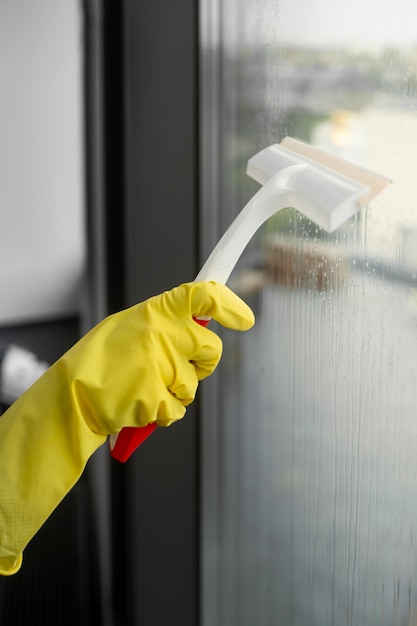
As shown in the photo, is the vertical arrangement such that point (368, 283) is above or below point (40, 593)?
above

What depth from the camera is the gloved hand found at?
22.6 inches

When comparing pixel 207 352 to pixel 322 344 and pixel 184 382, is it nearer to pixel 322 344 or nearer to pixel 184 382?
pixel 184 382

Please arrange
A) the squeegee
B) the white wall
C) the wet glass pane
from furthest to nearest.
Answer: the white wall
the wet glass pane
the squeegee

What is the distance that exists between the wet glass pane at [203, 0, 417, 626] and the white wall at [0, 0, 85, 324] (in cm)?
193

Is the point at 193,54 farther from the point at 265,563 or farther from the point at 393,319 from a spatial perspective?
the point at 265,563

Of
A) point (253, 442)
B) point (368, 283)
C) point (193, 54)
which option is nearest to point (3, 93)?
point (193, 54)

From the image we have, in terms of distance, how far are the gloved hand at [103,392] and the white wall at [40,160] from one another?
7.59 feet

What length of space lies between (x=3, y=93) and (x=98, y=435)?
2.37m

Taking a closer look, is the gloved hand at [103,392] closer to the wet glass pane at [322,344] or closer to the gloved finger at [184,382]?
the gloved finger at [184,382]

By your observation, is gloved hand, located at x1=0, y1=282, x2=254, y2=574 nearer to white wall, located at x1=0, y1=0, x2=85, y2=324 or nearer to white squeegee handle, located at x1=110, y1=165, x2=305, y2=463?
white squeegee handle, located at x1=110, y1=165, x2=305, y2=463

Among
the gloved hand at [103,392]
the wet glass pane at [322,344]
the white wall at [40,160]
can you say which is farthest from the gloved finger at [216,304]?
the white wall at [40,160]

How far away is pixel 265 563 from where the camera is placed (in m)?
1.00

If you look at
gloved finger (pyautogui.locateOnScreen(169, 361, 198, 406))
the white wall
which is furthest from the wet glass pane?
the white wall

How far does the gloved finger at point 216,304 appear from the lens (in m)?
0.56
